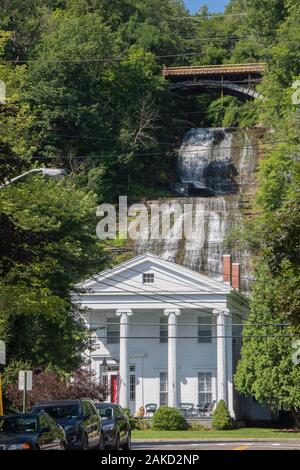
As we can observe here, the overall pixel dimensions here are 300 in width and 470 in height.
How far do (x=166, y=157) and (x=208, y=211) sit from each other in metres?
19.5

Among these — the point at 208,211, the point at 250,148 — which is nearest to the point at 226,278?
the point at 208,211

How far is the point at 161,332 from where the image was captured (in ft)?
244

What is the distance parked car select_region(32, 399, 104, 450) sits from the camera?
3034 centimetres

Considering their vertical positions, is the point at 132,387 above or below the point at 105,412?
above

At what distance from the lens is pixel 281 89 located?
343 feet

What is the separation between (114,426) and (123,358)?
121 feet

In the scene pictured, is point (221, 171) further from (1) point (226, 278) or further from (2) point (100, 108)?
(1) point (226, 278)

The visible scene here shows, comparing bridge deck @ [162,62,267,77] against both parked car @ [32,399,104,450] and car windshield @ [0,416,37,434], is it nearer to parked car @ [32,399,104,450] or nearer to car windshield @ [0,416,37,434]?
parked car @ [32,399,104,450]

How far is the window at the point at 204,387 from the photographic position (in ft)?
240

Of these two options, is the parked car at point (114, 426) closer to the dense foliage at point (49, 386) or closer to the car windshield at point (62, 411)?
the car windshield at point (62, 411)

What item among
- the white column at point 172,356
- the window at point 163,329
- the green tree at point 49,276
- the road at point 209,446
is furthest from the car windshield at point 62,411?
the window at point 163,329

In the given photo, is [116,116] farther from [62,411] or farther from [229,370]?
[62,411]

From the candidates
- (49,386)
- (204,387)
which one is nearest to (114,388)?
(204,387)

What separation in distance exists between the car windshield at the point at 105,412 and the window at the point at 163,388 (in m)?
36.8
